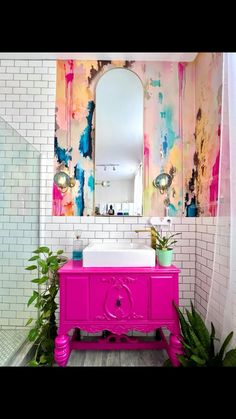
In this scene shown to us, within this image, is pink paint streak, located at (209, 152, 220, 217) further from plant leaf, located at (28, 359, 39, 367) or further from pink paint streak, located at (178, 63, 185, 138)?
plant leaf, located at (28, 359, 39, 367)

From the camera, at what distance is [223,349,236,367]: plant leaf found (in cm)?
130

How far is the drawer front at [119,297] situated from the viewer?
166 centimetres

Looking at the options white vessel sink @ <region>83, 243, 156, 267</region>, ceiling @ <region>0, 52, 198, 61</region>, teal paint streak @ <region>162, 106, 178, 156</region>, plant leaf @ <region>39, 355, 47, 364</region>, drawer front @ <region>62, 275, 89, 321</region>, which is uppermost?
ceiling @ <region>0, 52, 198, 61</region>

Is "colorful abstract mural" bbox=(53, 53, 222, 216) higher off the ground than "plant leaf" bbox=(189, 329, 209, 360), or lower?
higher

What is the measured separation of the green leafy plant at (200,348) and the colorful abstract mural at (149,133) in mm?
1064

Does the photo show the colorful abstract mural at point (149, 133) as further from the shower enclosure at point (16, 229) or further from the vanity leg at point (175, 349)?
the vanity leg at point (175, 349)

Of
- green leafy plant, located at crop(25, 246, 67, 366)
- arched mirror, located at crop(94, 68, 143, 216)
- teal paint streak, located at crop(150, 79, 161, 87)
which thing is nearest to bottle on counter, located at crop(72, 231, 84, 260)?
green leafy plant, located at crop(25, 246, 67, 366)

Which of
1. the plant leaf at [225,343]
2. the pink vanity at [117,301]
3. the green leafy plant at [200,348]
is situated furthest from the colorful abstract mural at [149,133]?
the plant leaf at [225,343]
